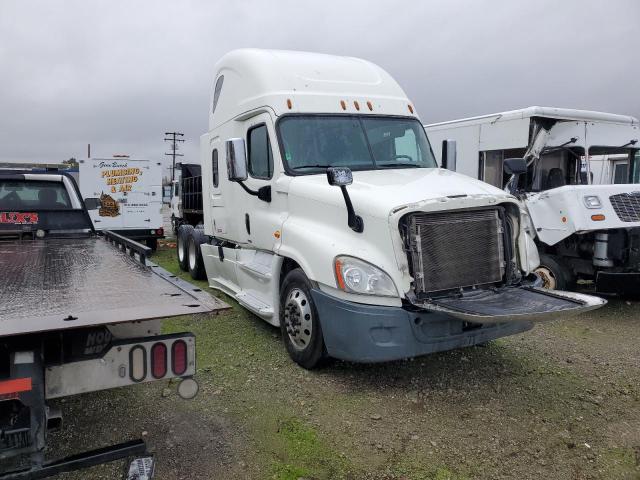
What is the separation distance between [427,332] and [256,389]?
5.14ft

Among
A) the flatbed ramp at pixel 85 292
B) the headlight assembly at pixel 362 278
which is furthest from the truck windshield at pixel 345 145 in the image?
the flatbed ramp at pixel 85 292

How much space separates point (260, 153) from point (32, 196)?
329cm

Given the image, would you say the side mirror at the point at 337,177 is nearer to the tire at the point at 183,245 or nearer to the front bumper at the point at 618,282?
the front bumper at the point at 618,282

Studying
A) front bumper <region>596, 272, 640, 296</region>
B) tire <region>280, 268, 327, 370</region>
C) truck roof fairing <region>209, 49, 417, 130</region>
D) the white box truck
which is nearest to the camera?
tire <region>280, 268, 327, 370</region>

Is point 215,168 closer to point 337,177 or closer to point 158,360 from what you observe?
point 337,177

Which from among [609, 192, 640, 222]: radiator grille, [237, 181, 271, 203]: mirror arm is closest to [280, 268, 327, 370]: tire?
[237, 181, 271, 203]: mirror arm

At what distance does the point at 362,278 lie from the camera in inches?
167

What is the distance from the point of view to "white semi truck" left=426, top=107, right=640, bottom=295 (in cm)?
667

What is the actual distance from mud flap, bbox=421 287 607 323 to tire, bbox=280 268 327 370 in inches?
45.0

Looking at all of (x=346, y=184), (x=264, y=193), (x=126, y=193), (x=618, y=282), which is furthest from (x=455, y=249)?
(x=126, y=193)

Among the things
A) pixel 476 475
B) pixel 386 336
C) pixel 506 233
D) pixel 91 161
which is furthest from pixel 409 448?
pixel 91 161

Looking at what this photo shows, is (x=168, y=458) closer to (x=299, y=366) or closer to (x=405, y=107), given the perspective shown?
(x=299, y=366)

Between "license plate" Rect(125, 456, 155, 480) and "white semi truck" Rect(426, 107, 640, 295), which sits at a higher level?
"white semi truck" Rect(426, 107, 640, 295)

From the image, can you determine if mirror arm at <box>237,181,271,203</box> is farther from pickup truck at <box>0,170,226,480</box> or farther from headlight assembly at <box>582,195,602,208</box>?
headlight assembly at <box>582,195,602,208</box>
